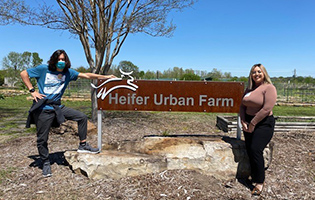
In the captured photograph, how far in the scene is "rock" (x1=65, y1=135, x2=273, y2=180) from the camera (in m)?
3.45

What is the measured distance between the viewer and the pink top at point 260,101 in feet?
9.98

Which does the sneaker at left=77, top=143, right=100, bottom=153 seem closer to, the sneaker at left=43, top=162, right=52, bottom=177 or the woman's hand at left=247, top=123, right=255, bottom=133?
the sneaker at left=43, top=162, right=52, bottom=177

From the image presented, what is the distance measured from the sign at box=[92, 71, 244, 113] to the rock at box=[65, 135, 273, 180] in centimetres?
65

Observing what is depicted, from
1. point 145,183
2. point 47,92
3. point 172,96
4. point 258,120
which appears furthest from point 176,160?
point 47,92

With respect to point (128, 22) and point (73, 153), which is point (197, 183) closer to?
point (73, 153)

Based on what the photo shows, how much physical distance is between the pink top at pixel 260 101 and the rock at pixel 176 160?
0.76 m

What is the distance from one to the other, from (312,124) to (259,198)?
16.8 feet

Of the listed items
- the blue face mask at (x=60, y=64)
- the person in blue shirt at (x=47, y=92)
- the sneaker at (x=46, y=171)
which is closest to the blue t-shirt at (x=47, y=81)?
the person in blue shirt at (x=47, y=92)

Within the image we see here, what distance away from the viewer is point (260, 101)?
123 inches

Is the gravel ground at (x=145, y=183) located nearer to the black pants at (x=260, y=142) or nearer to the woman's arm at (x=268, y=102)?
the black pants at (x=260, y=142)

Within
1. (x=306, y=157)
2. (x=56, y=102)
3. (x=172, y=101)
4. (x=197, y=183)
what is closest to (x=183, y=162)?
(x=197, y=183)

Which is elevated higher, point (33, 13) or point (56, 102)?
point (33, 13)

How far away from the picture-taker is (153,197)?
9.71ft

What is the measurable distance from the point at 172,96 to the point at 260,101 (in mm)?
1409
